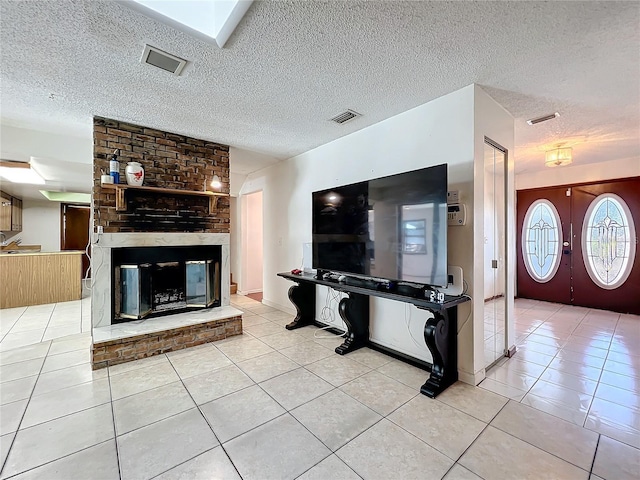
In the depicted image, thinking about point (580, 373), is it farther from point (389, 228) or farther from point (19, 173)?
point (19, 173)

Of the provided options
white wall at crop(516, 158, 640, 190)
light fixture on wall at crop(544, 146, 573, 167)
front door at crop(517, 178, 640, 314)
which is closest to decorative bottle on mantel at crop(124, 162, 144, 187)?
light fixture on wall at crop(544, 146, 573, 167)

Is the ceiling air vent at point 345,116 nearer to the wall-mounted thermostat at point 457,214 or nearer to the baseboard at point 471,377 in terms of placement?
the wall-mounted thermostat at point 457,214

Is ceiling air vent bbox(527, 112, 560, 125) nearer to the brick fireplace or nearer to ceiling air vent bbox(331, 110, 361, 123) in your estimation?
ceiling air vent bbox(331, 110, 361, 123)

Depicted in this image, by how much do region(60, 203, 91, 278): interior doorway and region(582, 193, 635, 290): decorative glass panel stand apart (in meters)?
11.3

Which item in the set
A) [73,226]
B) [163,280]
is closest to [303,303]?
[163,280]

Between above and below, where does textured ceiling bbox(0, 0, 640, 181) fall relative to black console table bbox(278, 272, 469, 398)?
above

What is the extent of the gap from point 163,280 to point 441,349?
10.7 feet

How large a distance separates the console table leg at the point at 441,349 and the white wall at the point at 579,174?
12.7 feet

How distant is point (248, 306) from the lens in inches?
197

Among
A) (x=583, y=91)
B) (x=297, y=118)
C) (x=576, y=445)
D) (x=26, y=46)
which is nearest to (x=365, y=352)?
(x=576, y=445)

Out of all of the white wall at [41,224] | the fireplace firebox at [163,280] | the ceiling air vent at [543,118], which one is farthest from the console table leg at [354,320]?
the white wall at [41,224]

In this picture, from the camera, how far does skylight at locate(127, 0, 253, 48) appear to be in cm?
155

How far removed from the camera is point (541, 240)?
5422 mm

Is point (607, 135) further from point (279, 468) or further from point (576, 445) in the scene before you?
point (279, 468)
